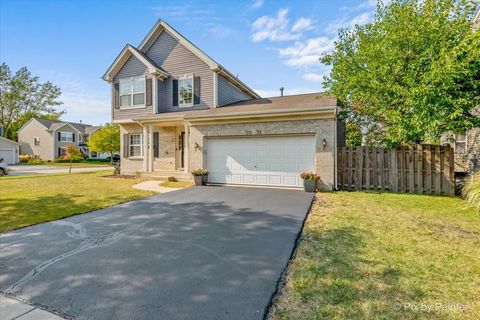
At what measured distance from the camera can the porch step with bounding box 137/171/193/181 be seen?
42.7 ft

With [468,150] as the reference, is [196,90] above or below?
above

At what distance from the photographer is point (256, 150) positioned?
1118cm

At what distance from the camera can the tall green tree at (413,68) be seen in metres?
7.86

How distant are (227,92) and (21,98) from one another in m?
50.1

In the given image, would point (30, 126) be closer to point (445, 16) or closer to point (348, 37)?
point (348, 37)

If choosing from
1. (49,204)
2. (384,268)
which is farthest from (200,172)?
(384,268)

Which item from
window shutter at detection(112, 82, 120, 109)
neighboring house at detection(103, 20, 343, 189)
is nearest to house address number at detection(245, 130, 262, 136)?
neighboring house at detection(103, 20, 343, 189)

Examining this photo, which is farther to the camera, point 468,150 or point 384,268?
point 468,150

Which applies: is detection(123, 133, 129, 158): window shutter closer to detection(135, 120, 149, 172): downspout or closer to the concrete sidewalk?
detection(135, 120, 149, 172): downspout

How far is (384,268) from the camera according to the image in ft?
11.5

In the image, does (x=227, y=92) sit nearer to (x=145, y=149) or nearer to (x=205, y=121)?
(x=205, y=121)

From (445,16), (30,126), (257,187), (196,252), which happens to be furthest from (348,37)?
(30,126)

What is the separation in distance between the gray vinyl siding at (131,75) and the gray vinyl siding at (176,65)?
0.92m

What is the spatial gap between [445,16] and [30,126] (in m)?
55.3
